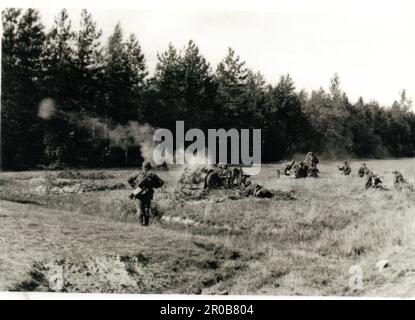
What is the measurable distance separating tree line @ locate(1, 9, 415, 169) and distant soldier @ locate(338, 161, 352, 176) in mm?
342

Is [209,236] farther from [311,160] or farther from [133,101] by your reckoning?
[133,101]

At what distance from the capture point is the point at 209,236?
1611 cm

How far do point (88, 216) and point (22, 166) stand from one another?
7.38 ft

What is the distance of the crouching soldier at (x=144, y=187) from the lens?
1625cm

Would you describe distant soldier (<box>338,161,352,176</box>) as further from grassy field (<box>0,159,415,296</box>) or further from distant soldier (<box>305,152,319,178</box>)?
distant soldier (<box>305,152,319,178</box>)

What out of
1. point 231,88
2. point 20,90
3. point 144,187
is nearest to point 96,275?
point 144,187

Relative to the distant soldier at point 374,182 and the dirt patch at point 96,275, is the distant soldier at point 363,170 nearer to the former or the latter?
the distant soldier at point 374,182

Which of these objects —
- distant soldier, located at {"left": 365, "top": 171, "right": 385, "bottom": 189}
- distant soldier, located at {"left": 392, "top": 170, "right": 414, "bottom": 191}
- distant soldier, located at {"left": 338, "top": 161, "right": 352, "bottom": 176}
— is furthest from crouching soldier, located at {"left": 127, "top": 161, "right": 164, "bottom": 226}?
distant soldier, located at {"left": 392, "top": 170, "right": 414, "bottom": 191}

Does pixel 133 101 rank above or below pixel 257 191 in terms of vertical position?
above

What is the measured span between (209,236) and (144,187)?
7.23ft

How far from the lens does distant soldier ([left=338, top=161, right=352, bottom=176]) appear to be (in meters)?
18.4

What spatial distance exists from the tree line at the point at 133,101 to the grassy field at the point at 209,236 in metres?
0.64

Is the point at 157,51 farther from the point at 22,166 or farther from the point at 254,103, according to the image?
the point at 22,166

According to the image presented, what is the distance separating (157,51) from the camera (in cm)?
1602
